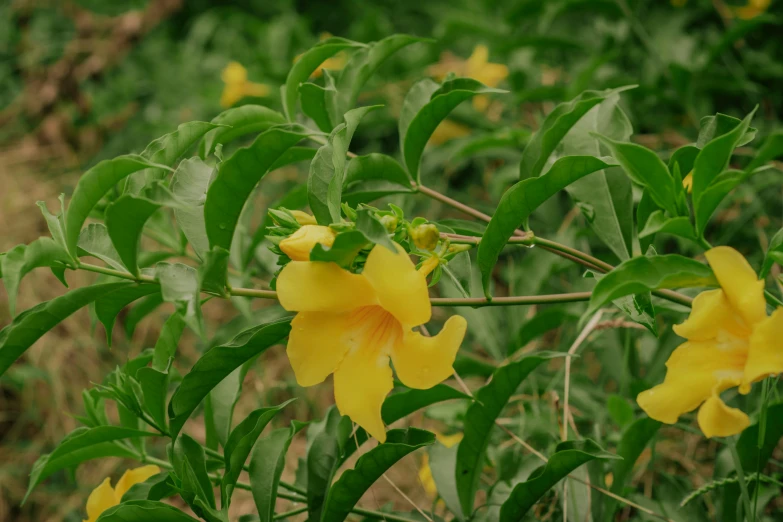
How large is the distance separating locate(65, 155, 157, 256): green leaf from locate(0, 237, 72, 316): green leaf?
1.0 inches

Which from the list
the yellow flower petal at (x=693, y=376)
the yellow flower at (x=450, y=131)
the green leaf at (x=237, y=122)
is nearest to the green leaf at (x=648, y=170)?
the yellow flower petal at (x=693, y=376)

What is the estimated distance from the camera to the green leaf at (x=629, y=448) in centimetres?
98

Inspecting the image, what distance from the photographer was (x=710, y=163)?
0.72 meters

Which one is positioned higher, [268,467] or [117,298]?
[117,298]

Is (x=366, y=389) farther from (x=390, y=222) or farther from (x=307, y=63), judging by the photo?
(x=307, y=63)

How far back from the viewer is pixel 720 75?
1.90m

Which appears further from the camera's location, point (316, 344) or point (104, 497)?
point (104, 497)

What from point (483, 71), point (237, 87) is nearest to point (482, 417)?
point (483, 71)

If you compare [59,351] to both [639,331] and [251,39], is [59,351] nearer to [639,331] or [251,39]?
[251,39]

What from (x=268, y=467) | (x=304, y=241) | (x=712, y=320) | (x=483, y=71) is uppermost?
(x=304, y=241)

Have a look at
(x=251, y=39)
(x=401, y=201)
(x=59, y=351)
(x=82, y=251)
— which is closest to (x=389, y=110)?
(x=251, y=39)

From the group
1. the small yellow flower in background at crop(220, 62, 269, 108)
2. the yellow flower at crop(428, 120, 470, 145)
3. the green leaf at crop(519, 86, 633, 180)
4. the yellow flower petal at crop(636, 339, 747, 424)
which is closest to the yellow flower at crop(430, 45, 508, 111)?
the yellow flower at crop(428, 120, 470, 145)

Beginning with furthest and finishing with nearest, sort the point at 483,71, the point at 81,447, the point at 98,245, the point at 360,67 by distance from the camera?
1. the point at 483,71
2. the point at 360,67
3. the point at 81,447
4. the point at 98,245

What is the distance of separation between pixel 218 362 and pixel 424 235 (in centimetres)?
28
